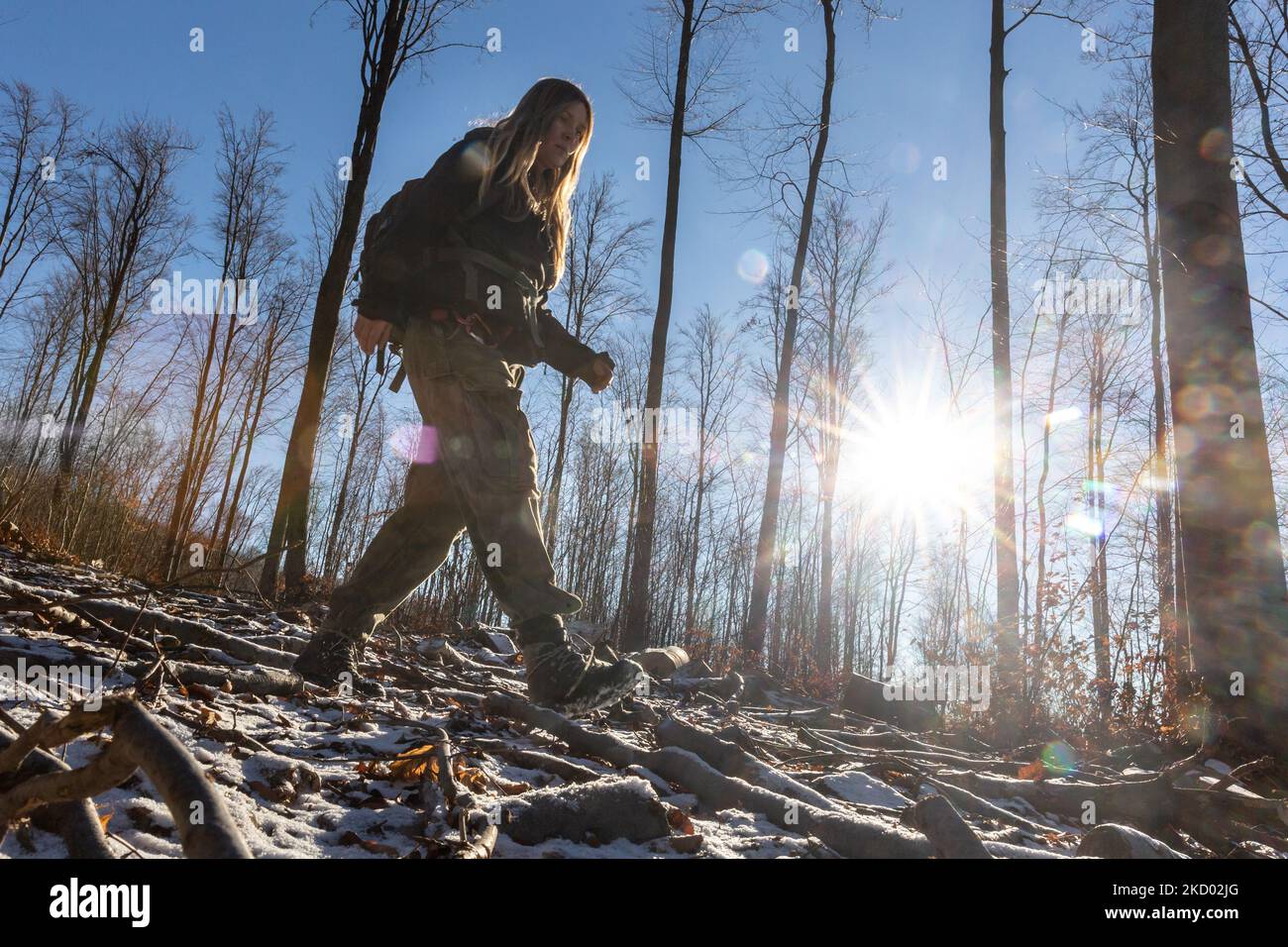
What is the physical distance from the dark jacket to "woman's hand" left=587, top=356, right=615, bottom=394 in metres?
0.16

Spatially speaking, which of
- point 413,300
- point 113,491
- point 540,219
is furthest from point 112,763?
point 113,491

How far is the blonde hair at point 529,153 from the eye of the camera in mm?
2439

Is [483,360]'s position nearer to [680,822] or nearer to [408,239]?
[408,239]

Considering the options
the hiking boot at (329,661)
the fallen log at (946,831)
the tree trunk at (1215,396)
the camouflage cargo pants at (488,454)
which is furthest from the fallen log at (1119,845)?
the tree trunk at (1215,396)

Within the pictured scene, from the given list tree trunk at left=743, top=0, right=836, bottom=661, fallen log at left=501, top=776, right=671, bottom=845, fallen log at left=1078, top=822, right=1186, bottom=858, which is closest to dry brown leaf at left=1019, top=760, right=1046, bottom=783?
fallen log at left=1078, top=822, right=1186, bottom=858

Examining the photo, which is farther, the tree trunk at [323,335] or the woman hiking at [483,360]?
the tree trunk at [323,335]

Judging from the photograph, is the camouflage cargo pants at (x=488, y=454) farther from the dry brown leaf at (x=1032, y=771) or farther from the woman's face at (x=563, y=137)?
the dry brown leaf at (x=1032, y=771)

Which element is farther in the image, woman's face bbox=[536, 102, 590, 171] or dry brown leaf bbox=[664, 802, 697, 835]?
woman's face bbox=[536, 102, 590, 171]

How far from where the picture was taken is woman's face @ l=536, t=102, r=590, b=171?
8.30 feet

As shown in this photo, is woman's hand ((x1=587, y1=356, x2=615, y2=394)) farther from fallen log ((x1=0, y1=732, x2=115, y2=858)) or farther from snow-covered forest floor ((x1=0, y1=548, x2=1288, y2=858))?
fallen log ((x1=0, y1=732, x2=115, y2=858))

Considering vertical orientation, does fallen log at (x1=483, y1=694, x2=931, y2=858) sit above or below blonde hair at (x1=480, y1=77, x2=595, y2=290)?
below

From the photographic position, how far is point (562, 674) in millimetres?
2104

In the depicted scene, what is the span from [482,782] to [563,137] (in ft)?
7.34

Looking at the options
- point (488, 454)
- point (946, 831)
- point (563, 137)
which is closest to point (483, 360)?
point (488, 454)
